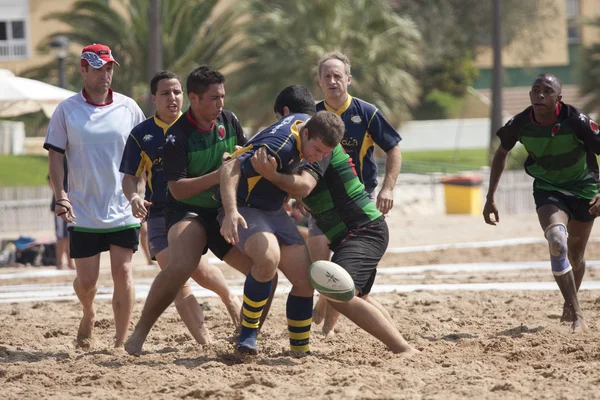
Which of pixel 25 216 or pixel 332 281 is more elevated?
pixel 332 281

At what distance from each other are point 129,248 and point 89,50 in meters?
1.47

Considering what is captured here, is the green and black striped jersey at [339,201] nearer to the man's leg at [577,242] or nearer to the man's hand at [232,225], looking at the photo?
the man's hand at [232,225]

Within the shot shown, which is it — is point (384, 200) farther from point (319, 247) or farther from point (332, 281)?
point (332, 281)

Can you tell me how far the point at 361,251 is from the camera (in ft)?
20.7

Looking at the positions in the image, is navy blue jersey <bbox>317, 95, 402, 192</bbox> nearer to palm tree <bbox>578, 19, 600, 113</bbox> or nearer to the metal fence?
the metal fence

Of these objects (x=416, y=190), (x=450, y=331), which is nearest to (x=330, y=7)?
(x=416, y=190)

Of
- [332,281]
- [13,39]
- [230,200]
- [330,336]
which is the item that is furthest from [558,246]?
[13,39]

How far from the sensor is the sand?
18.1 feet

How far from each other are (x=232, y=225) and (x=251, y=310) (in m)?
0.74

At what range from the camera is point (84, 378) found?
590 centimetres

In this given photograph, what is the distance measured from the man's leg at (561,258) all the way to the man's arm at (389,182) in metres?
1.28

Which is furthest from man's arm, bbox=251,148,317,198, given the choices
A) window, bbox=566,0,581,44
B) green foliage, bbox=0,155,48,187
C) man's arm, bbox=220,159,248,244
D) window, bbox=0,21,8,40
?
window, bbox=566,0,581,44

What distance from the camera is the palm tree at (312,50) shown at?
33875mm

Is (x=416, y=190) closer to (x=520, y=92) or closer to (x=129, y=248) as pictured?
(x=129, y=248)
